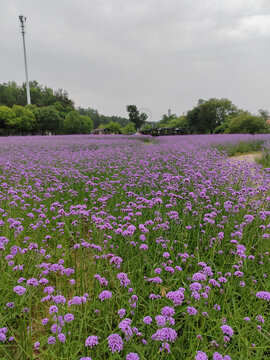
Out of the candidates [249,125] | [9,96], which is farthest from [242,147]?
[9,96]

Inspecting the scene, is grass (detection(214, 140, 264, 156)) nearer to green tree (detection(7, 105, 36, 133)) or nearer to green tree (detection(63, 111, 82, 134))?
green tree (detection(63, 111, 82, 134))

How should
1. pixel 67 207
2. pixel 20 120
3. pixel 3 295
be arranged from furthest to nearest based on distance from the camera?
pixel 20 120 → pixel 67 207 → pixel 3 295

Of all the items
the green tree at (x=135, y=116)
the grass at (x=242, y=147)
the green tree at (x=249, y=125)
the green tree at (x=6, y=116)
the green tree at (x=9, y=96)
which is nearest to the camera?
the grass at (x=242, y=147)

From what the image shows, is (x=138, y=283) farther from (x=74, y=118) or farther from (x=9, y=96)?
(x=9, y=96)

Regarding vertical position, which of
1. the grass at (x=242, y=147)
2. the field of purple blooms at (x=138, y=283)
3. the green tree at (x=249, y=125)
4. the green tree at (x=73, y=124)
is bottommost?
the field of purple blooms at (x=138, y=283)

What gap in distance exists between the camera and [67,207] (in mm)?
3982

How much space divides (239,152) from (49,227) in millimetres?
14238

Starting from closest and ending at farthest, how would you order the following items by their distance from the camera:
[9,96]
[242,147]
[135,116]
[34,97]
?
[242,147], [135,116], [9,96], [34,97]

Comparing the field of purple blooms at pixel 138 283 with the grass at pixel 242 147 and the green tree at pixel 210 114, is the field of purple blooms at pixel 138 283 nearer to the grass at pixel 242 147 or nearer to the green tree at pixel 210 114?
the grass at pixel 242 147

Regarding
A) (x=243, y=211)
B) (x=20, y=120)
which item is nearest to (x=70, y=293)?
(x=243, y=211)

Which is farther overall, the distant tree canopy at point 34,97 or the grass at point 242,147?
the distant tree canopy at point 34,97

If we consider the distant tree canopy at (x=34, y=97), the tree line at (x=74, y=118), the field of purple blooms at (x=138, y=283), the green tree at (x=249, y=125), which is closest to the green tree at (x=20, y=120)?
the tree line at (x=74, y=118)

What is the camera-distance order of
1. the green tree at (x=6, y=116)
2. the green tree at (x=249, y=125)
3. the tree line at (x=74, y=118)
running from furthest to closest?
the green tree at (x=6, y=116) < the tree line at (x=74, y=118) < the green tree at (x=249, y=125)

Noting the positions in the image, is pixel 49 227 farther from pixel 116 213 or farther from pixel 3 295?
pixel 3 295
